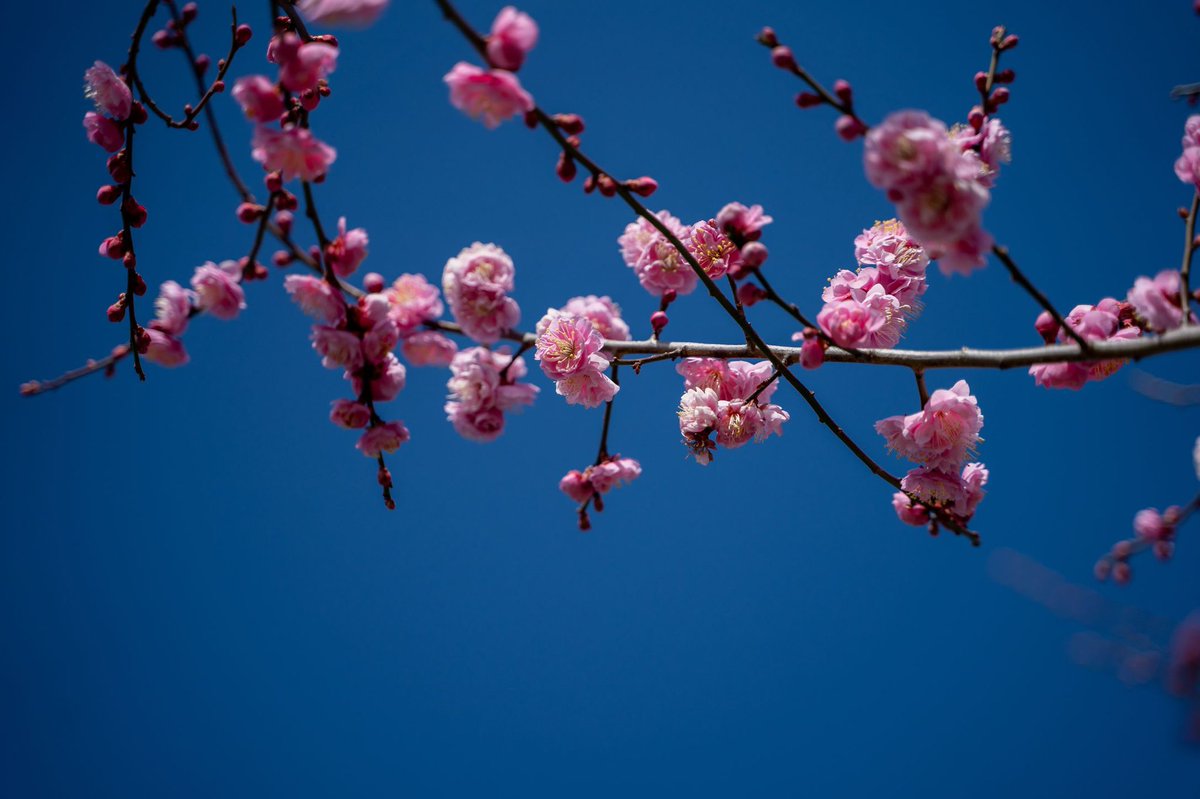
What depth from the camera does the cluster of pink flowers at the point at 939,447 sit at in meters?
1.53

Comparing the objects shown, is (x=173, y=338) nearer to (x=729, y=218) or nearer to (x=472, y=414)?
(x=472, y=414)

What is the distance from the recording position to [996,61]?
1.50 meters

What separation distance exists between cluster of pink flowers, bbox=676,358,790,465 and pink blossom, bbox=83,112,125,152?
1.39 meters

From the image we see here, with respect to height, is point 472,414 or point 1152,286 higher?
point 1152,286

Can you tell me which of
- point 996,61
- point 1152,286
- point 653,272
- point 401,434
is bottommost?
point 401,434

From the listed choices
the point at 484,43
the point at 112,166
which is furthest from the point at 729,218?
the point at 112,166

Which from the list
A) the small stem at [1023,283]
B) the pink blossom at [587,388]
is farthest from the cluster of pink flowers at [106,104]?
the small stem at [1023,283]

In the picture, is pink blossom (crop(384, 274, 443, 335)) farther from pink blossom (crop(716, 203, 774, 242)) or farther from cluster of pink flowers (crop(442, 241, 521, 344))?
pink blossom (crop(716, 203, 774, 242))

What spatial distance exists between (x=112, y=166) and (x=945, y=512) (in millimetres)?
1933

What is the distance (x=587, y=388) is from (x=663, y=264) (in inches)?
14.6

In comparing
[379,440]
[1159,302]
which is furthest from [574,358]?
[1159,302]

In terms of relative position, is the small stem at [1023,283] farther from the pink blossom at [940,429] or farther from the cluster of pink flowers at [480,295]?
the cluster of pink flowers at [480,295]

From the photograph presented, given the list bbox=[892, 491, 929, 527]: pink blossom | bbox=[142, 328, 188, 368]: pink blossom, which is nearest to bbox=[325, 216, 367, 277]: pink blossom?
bbox=[142, 328, 188, 368]: pink blossom

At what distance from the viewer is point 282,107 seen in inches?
46.4
